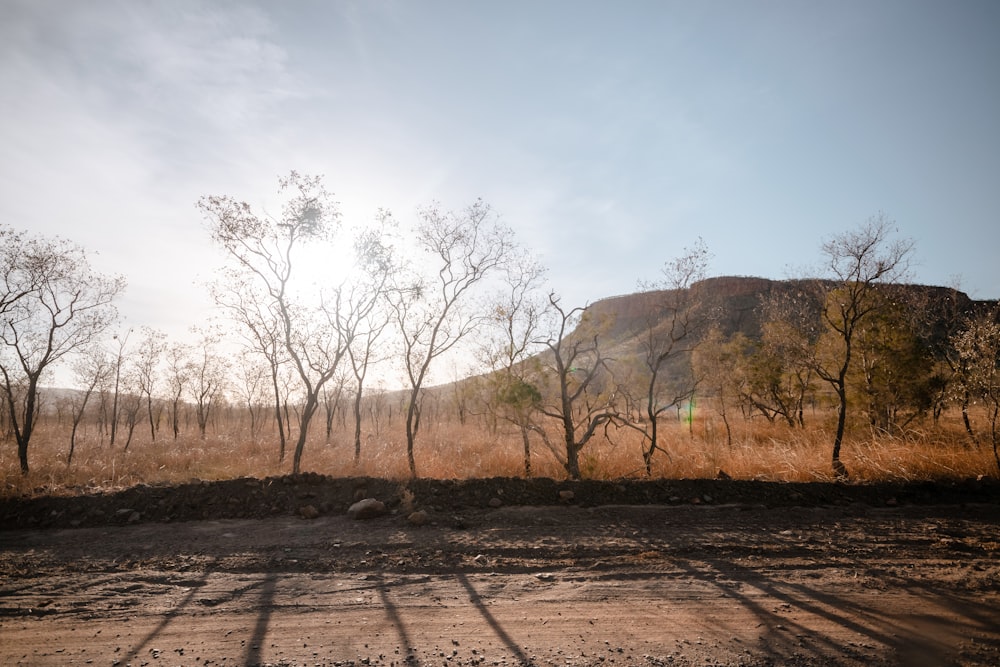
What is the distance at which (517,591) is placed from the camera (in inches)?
211

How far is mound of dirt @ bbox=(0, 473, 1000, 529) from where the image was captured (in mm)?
8672

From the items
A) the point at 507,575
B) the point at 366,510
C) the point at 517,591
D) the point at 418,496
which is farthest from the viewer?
the point at 418,496

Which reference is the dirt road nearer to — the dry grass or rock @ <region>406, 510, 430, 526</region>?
rock @ <region>406, 510, 430, 526</region>

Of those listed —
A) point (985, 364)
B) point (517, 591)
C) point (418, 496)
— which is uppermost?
point (985, 364)

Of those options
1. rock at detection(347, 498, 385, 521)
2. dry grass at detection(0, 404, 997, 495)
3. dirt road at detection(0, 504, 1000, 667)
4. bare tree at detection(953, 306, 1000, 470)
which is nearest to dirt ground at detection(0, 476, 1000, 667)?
dirt road at detection(0, 504, 1000, 667)

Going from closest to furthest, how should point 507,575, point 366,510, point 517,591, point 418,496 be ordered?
point 517,591, point 507,575, point 366,510, point 418,496

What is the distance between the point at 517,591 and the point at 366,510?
4.02 m

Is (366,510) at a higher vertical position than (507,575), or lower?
higher

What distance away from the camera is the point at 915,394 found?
1684 cm

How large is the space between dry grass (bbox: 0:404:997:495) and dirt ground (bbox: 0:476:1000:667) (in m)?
1.64

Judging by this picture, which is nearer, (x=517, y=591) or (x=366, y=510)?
(x=517, y=591)

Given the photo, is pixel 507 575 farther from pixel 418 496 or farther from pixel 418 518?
pixel 418 496

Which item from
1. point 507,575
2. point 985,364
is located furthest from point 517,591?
point 985,364

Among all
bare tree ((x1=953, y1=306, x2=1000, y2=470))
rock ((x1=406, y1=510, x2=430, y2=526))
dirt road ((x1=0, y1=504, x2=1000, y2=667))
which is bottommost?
dirt road ((x1=0, y1=504, x2=1000, y2=667))
